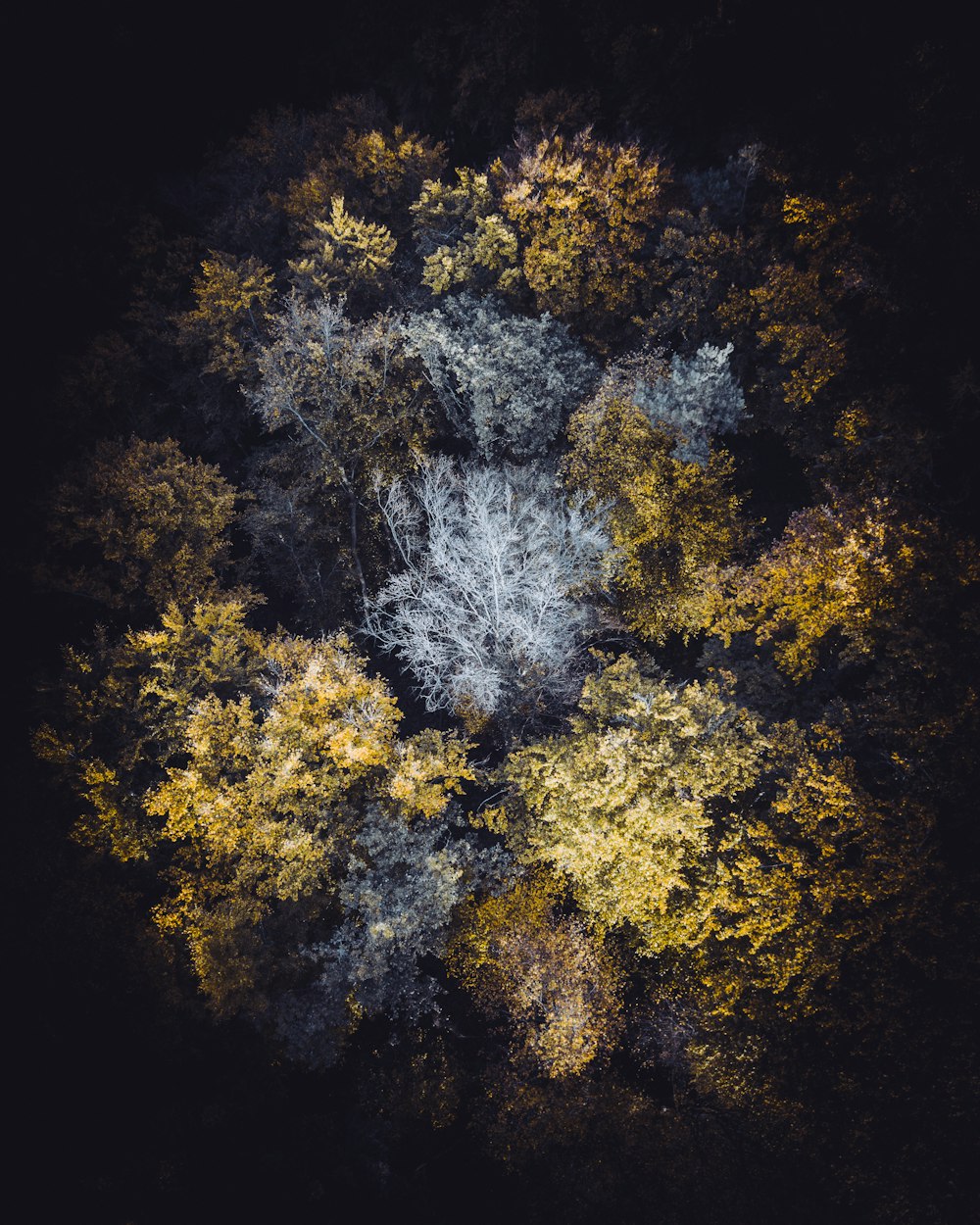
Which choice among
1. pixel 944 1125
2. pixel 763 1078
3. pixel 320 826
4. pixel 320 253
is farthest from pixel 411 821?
pixel 320 253

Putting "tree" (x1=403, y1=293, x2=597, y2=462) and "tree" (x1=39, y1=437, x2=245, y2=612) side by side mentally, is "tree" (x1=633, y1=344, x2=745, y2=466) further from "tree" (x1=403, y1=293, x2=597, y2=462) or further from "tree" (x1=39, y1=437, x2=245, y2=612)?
"tree" (x1=39, y1=437, x2=245, y2=612)

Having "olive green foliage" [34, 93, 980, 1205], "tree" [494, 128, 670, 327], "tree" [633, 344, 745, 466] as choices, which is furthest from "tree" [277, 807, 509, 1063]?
"tree" [494, 128, 670, 327]

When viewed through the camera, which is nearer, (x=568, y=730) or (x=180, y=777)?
(x=180, y=777)

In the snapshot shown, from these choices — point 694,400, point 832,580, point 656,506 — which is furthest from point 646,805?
point 694,400

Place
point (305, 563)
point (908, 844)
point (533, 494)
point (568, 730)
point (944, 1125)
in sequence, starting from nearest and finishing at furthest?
1. point (944, 1125)
2. point (908, 844)
3. point (533, 494)
4. point (568, 730)
5. point (305, 563)

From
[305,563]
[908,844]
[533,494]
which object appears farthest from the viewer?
[305,563]

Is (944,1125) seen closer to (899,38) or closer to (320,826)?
(320,826)

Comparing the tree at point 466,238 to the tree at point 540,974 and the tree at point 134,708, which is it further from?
the tree at point 540,974

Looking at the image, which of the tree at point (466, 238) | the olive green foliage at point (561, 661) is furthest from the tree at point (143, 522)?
the tree at point (466, 238)
